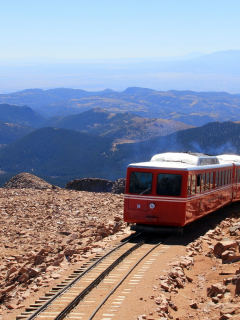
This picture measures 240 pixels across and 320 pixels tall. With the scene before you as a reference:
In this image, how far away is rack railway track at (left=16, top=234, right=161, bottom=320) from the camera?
358 inches

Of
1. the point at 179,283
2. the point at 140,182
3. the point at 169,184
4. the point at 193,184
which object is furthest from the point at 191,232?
the point at 179,283

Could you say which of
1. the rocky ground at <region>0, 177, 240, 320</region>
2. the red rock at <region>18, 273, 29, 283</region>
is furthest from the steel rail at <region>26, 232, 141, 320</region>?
the red rock at <region>18, 273, 29, 283</region>

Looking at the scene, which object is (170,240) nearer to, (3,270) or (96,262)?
(96,262)

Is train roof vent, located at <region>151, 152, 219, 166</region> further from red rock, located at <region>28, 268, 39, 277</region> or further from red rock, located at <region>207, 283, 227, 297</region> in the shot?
red rock, located at <region>207, 283, 227, 297</region>

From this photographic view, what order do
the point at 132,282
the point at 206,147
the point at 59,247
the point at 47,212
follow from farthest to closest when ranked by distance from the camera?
the point at 206,147 < the point at 47,212 < the point at 59,247 < the point at 132,282

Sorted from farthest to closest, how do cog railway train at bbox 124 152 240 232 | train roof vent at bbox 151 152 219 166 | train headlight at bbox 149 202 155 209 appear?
1. train roof vent at bbox 151 152 219 166
2. train headlight at bbox 149 202 155 209
3. cog railway train at bbox 124 152 240 232

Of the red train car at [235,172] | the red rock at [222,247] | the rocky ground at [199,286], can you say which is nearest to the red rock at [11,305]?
the rocky ground at [199,286]

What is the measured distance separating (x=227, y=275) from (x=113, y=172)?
5641 inches

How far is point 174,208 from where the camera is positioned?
15.9 metres

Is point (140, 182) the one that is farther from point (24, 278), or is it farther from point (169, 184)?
point (24, 278)

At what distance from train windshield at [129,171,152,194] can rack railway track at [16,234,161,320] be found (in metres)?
2.36

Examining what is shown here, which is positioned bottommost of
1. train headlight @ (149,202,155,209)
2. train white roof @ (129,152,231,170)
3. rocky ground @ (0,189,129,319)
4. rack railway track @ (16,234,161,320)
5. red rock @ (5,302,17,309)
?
rocky ground @ (0,189,129,319)

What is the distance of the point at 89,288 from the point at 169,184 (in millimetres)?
6406

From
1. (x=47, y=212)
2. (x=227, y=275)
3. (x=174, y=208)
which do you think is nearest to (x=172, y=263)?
(x=227, y=275)
